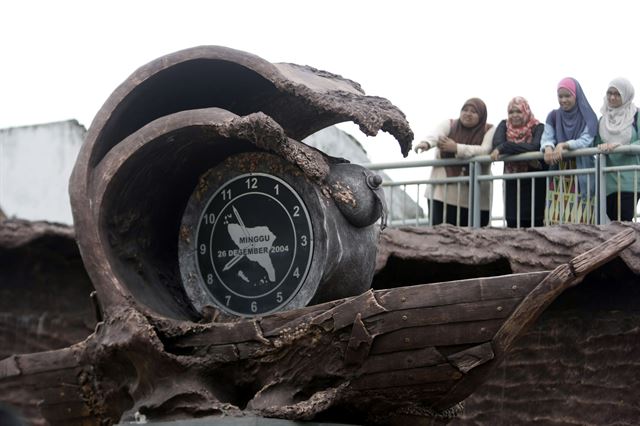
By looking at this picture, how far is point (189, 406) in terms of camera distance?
30.7 feet

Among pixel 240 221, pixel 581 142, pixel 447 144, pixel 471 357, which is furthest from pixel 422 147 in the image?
pixel 471 357

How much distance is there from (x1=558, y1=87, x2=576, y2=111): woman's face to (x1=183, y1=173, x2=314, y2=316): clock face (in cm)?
294

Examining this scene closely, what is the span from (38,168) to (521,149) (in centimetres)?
680

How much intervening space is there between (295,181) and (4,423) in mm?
3697

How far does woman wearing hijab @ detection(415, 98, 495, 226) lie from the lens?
12.2 meters

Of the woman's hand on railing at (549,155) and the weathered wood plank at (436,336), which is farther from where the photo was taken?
the woman's hand on railing at (549,155)

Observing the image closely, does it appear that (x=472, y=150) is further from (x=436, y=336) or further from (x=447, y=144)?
(x=436, y=336)

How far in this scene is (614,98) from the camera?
1175 centimetres

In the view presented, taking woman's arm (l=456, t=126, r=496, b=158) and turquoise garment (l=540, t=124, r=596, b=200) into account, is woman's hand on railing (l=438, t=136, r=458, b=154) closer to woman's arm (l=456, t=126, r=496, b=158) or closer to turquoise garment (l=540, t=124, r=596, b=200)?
woman's arm (l=456, t=126, r=496, b=158)

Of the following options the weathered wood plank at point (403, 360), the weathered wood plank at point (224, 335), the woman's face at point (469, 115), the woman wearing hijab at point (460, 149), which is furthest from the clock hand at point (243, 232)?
the woman's face at point (469, 115)

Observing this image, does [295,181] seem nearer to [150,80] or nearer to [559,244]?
[150,80]

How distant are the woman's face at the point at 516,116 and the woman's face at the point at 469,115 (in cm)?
36

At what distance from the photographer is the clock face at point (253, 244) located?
971 cm

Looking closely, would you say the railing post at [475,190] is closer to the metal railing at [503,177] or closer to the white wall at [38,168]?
the metal railing at [503,177]
